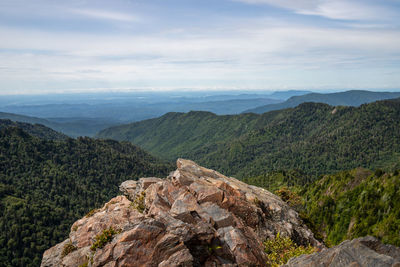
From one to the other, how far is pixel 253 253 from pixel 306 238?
17470mm

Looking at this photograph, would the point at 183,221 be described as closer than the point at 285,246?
Yes

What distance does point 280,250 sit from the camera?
32.0 metres

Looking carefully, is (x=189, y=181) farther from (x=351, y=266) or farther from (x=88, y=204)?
(x=88, y=204)

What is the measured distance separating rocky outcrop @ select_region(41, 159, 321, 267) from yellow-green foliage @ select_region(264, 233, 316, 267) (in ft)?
3.74

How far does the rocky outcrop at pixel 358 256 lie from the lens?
1795 centimetres

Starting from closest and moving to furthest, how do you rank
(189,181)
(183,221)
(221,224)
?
(183,221)
(221,224)
(189,181)

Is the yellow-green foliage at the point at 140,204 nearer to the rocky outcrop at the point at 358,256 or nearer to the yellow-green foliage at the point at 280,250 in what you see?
the yellow-green foliage at the point at 280,250

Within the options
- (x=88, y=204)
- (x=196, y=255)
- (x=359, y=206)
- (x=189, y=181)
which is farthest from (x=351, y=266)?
(x=88, y=204)

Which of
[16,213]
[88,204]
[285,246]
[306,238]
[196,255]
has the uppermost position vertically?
[196,255]

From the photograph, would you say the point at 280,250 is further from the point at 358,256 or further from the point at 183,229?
the point at 183,229

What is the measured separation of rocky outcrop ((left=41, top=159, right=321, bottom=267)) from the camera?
22.4m

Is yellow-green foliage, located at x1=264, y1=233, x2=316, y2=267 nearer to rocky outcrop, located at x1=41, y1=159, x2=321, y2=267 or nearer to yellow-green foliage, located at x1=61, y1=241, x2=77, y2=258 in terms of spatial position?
rocky outcrop, located at x1=41, y1=159, x2=321, y2=267

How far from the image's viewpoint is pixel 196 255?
2286 cm

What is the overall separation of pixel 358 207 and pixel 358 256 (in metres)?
115
